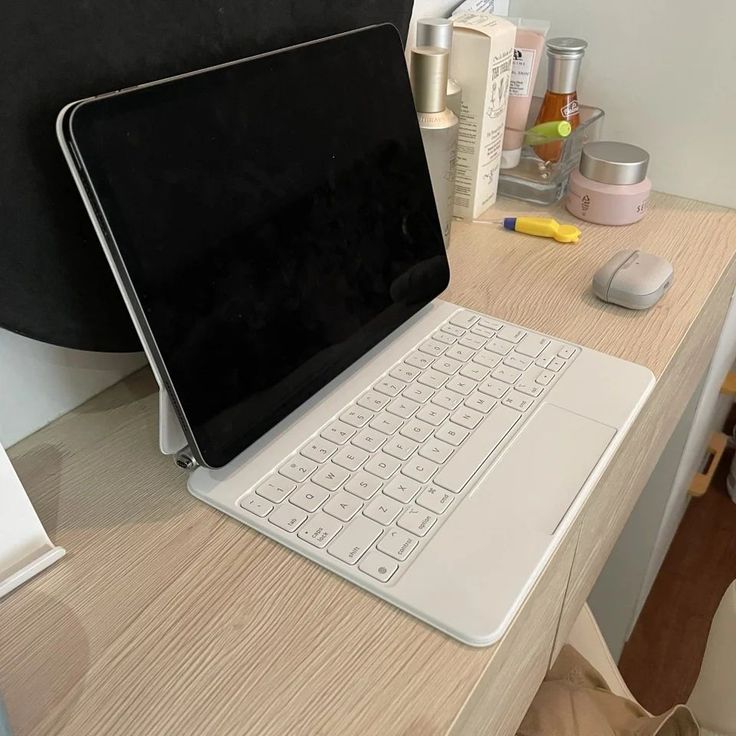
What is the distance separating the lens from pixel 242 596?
0.42 metres

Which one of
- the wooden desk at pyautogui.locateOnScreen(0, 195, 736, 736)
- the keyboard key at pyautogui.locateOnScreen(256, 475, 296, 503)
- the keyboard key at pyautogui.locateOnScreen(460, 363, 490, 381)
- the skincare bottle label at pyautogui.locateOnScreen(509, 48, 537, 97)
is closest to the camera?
the wooden desk at pyautogui.locateOnScreen(0, 195, 736, 736)

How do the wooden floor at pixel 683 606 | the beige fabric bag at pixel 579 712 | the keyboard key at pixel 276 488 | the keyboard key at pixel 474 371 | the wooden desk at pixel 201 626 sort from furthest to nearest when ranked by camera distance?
the wooden floor at pixel 683 606
the beige fabric bag at pixel 579 712
the keyboard key at pixel 474 371
the keyboard key at pixel 276 488
the wooden desk at pixel 201 626

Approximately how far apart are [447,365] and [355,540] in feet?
0.62

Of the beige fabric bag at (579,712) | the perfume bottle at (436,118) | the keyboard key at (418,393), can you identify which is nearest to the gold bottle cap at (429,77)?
the perfume bottle at (436,118)

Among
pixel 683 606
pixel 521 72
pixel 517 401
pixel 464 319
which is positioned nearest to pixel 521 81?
pixel 521 72

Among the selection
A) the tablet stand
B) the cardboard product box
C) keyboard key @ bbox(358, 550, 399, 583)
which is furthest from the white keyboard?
the cardboard product box

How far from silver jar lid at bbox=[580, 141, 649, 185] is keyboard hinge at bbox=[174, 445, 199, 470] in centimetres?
54

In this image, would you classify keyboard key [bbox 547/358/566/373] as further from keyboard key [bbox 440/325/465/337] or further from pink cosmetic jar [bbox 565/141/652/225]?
pink cosmetic jar [bbox 565/141/652/225]

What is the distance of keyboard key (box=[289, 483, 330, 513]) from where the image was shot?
460mm

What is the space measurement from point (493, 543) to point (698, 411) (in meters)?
0.70

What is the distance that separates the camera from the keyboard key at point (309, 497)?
0.46 m

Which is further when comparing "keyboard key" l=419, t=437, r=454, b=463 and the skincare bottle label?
the skincare bottle label

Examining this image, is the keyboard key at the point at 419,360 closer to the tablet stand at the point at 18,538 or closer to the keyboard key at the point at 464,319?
the keyboard key at the point at 464,319

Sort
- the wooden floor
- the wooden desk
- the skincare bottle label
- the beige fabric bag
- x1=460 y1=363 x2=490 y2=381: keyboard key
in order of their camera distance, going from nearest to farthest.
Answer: the wooden desk
x1=460 y1=363 x2=490 y2=381: keyboard key
the beige fabric bag
the skincare bottle label
the wooden floor
